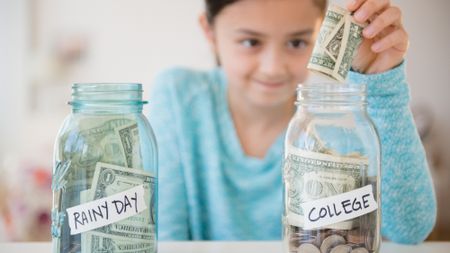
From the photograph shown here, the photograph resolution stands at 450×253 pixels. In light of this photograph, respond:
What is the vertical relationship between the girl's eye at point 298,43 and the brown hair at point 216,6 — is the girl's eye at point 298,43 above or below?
below

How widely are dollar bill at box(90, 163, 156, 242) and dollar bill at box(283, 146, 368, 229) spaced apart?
0.48ft

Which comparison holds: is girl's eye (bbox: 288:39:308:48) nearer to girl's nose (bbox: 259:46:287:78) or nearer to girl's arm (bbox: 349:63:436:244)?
girl's nose (bbox: 259:46:287:78)

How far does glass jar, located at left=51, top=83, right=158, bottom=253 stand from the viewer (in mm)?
467

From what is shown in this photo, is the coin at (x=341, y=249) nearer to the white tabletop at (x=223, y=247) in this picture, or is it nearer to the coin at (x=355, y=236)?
the coin at (x=355, y=236)

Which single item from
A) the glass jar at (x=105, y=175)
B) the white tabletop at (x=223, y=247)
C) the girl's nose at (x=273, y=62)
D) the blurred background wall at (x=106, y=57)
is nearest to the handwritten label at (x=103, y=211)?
the glass jar at (x=105, y=175)

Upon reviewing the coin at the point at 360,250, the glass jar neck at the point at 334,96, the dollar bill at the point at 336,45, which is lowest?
the coin at the point at 360,250

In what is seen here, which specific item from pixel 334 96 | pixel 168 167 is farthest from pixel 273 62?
pixel 334 96

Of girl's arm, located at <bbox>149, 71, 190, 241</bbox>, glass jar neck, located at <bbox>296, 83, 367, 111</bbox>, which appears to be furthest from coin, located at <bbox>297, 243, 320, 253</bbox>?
girl's arm, located at <bbox>149, 71, 190, 241</bbox>

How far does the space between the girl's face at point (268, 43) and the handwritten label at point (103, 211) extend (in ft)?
1.61

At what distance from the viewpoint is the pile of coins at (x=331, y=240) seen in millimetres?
479

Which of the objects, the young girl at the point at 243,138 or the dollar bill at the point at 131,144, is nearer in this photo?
the dollar bill at the point at 131,144

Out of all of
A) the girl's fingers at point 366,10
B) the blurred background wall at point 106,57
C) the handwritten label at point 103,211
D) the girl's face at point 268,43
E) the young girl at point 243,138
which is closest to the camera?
the handwritten label at point 103,211

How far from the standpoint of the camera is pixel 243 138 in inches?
43.1

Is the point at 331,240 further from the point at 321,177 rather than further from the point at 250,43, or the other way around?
the point at 250,43
